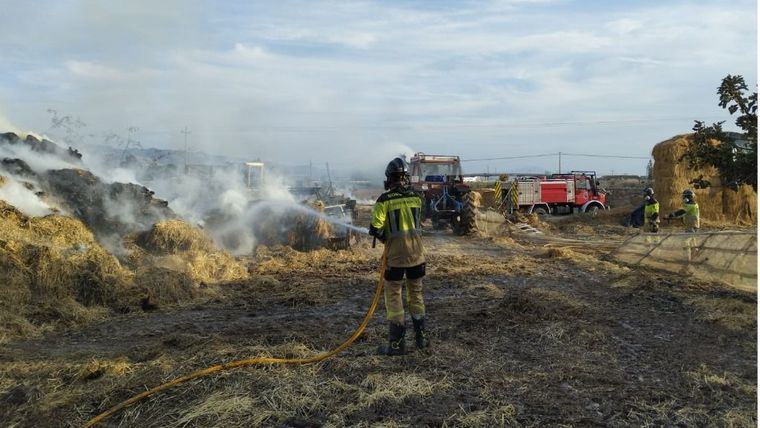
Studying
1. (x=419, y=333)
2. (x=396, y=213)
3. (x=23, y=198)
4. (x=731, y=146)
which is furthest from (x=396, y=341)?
(x=23, y=198)

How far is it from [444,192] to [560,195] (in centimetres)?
824

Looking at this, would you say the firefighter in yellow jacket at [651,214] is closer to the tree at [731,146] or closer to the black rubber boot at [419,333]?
the tree at [731,146]

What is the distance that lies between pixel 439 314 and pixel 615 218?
18.8 meters

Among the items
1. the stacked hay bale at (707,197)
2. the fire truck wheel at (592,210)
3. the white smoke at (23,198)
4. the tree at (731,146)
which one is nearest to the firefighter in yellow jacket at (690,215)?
the tree at (731,146)

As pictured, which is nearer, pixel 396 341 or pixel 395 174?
pixel 396 341

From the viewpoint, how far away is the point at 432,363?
204 inches

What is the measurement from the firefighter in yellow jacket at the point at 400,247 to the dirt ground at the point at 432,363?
1.41ft

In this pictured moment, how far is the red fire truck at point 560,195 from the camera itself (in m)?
25.6

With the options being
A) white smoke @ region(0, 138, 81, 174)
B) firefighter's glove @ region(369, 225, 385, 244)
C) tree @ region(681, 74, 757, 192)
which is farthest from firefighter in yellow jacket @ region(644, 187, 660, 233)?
white smoke @ region(0, 138, 81, 174)

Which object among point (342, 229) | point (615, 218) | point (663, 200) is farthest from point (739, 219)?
point (342, 229)

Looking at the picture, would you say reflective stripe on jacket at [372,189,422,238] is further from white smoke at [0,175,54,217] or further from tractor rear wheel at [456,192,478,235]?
tractor rear wheel at [456,192,478,235]

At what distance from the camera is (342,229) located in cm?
1388

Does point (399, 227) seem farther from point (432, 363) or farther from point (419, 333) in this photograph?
point (432, 363)

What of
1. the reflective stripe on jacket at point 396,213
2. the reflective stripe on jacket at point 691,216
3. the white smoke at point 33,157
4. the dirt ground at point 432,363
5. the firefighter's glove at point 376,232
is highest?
the white smoke at point 33,157
